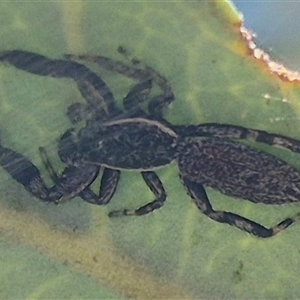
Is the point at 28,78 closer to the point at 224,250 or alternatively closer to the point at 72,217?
the point at 72,217

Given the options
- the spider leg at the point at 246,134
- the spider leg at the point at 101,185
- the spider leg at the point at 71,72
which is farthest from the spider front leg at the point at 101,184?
the spider leg at the point at 246,134

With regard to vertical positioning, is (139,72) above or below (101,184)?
above

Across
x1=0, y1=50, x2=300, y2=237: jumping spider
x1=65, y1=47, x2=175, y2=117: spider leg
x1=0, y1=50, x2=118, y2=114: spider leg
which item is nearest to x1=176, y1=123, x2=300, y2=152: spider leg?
x1=0, y1=50, x2=300, y2=237: jumping spider

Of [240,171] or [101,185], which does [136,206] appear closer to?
[101,185]

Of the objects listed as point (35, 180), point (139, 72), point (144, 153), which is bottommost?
point (35, 180)

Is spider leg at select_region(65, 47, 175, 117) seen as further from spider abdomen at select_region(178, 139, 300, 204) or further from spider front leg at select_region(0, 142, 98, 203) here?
spider front leg at select_region(0, 142, 98, 203)

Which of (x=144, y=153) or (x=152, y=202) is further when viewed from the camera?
(x=144, y=153)

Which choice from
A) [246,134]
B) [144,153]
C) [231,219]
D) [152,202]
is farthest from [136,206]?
[246,134]
